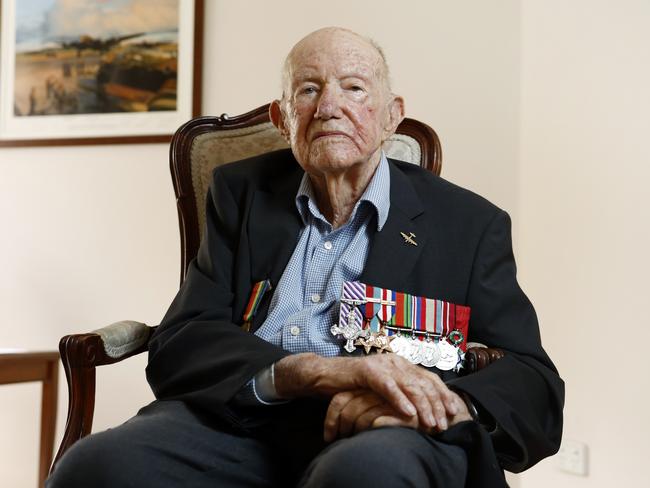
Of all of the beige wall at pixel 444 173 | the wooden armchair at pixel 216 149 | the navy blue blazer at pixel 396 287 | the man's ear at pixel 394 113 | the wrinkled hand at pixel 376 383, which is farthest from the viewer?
the beige wall at pixel 444 173

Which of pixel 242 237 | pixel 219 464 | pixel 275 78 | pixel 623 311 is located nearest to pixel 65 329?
pixel 275 78

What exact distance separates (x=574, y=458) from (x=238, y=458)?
1382 mm

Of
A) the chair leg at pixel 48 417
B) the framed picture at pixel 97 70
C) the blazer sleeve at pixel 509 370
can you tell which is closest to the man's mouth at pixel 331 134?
the blazer sleeve at pixel 509 370

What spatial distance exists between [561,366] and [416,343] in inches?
41.9

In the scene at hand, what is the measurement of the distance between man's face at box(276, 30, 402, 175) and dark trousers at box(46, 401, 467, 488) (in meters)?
0.57

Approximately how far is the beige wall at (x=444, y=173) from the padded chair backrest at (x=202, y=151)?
0.68 meters

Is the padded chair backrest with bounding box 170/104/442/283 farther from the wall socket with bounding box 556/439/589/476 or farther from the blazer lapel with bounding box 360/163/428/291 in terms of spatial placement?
the wall socket with bounding box 556/439/589/476

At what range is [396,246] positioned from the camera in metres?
1.60

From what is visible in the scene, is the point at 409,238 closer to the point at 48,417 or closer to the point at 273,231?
the point at 273,231

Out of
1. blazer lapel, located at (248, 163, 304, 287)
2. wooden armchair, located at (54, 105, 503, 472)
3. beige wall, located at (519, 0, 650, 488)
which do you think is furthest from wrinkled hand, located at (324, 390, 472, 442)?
beige wall, located at (519, 0, 650, 488)

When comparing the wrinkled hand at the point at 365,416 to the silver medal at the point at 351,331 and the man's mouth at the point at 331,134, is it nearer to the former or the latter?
the silver medal at the point at 351,331

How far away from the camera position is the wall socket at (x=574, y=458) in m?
2.37

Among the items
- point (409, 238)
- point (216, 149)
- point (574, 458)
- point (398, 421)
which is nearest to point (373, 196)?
point (409, 238)

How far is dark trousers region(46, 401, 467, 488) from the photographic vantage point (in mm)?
→ 1130
